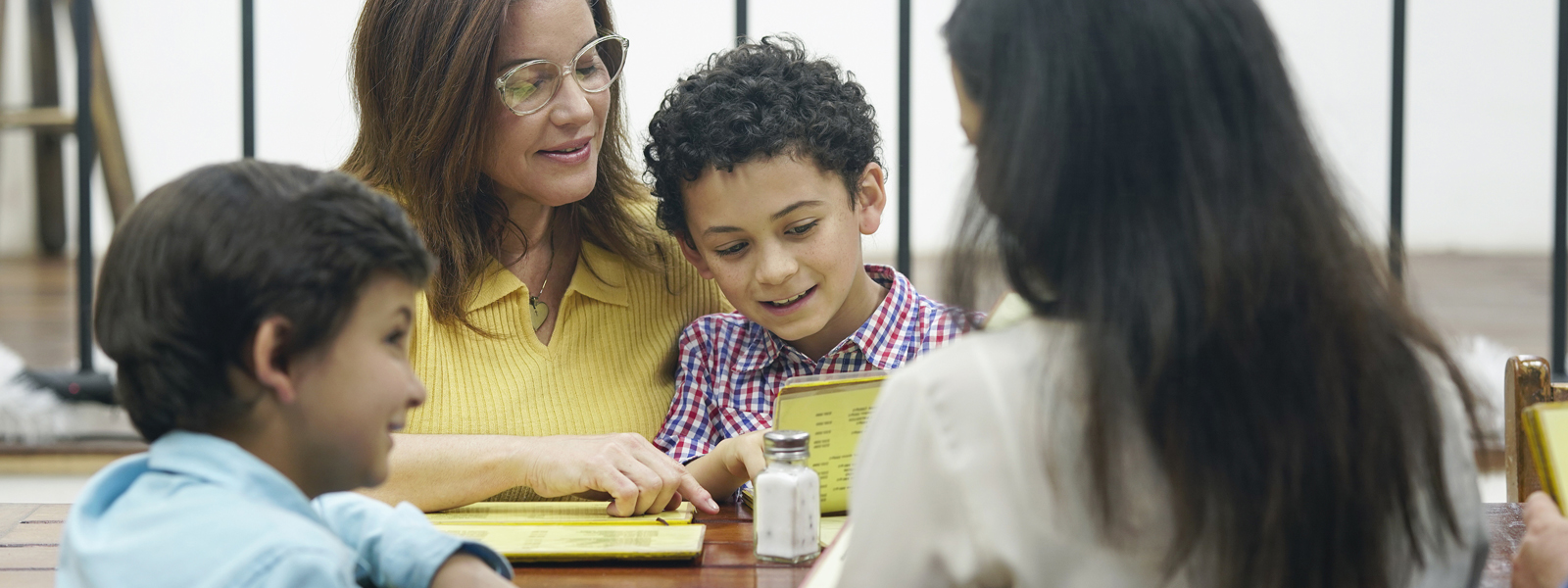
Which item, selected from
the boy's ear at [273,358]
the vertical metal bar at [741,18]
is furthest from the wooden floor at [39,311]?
the boy's ear at [273,358]

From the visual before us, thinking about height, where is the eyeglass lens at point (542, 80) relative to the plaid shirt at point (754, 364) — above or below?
above

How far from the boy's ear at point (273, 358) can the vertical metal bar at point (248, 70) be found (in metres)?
2.30

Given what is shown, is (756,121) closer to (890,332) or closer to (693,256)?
(693,256)

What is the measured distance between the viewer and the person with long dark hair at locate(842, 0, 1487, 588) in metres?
0.75

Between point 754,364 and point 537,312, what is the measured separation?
0.33m

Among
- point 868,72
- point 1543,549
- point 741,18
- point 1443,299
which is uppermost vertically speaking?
point 741,18

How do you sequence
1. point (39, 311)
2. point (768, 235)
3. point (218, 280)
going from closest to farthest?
1. point (218, 280)
2. point (768, 235)
3. point (39, 311)

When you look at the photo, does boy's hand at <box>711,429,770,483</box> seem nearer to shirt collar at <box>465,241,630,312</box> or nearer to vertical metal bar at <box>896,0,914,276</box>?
shirt collar at <box>465,241,630,312</box>

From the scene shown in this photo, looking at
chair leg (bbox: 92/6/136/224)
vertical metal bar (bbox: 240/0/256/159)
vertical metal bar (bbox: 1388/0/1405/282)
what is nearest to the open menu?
vertical metal bar (bbox: 240/0/256/159)

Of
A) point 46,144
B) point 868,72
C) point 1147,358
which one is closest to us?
point 1147,358

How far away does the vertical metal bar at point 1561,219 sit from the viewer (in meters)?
2.87

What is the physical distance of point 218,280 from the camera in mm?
855

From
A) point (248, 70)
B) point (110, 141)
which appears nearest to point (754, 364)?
point (248, 70)

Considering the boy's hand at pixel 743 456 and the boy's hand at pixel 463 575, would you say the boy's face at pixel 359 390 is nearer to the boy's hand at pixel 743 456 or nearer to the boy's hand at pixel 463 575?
the boy's hand at pixel 463 575
